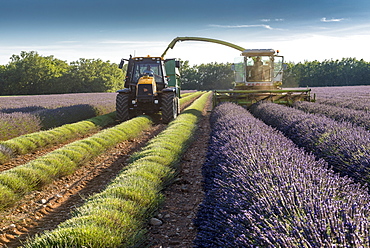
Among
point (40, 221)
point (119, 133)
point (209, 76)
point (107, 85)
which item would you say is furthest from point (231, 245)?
point (209, 76)

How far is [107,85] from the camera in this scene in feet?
185

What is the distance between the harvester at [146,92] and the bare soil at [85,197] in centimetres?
533

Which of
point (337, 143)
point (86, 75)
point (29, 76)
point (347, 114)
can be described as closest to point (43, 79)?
point (29, 76)

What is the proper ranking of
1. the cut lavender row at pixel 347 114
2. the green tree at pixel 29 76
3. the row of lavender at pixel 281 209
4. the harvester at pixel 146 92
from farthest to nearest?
the green tree at pixel 29 76 < the harvester at pixel 146 92 < the cut lavender row at pixel 347 114 < the row of lavender at pixel 281 209

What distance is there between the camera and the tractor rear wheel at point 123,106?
12.4 m

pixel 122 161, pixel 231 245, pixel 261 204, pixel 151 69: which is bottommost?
pixel 122 161

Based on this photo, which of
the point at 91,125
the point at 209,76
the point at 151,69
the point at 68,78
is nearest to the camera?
the point at 91,125

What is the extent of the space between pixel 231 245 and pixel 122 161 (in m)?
5.12

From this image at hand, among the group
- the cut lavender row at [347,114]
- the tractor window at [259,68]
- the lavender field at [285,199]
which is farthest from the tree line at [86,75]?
the lavender field at [285,199]

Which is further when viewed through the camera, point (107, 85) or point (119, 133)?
point (107, 85)

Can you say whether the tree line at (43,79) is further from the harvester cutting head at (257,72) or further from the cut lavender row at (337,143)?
the cut lavender row at (337,143)

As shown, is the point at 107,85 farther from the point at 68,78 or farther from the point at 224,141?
the point at 224,141

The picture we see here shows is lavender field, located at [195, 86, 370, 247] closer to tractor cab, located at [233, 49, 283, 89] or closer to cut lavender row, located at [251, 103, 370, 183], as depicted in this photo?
cut lavender row, located at [251, 103, 370, 183]

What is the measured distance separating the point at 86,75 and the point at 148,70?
4551cm
